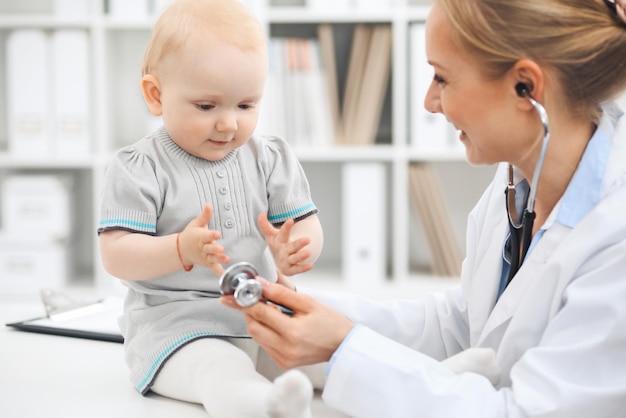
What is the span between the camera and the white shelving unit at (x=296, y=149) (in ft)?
9.67

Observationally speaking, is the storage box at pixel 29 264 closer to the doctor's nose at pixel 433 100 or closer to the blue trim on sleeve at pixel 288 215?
the blue trim on sleeve at pixel 288 215

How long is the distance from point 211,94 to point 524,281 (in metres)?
0.48

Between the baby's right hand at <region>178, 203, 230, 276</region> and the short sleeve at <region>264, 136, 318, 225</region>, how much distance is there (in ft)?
0.70

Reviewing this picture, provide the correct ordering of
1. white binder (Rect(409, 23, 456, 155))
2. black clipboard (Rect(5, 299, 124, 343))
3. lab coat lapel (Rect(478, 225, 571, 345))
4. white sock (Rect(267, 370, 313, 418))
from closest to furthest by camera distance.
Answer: white sock (Rect(267, 370, 313, 418)) < lab coat lapel (Rect(478, 225, 571, 345)) < black clipboard (Rect(5, 299, 124, 343)) < white binder (Rect(409, 23, 456, 155))

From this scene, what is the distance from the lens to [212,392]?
100cm

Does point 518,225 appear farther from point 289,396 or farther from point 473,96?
point 289,396

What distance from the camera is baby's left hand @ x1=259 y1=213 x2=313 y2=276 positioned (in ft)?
3.59

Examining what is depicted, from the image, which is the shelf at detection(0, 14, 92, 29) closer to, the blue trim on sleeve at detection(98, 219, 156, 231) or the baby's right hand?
the blue trim on sleeve at detection(98, 219, 156, 231)

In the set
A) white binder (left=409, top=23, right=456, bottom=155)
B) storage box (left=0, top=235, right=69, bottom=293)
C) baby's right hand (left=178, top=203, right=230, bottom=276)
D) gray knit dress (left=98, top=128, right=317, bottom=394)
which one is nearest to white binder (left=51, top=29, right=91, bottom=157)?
storage box (left=0, top=235, right=69, bottom=293)

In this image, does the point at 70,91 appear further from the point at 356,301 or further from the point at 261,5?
the point at 356,301

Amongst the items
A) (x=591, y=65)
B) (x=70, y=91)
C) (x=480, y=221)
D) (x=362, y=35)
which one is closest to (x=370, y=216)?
(x=362, y=35)

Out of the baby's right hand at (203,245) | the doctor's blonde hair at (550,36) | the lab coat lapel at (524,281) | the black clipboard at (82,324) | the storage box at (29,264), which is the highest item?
the doctor's blonde hair at (550,36)

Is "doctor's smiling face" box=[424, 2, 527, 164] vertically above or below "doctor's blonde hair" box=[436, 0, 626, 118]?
below

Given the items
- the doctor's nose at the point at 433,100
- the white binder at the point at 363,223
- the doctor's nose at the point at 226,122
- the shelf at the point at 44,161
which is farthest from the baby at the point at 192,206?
the shelf at the point at 44,161
